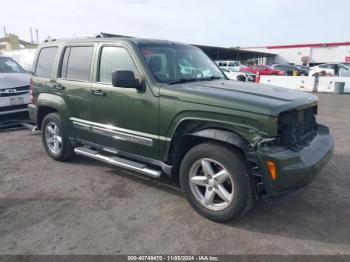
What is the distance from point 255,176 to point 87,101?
264 cm

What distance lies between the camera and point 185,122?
3.57m

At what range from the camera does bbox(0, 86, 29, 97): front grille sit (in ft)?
25.7

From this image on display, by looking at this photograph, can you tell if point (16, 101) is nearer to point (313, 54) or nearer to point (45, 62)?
point (45, 62)

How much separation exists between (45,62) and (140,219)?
3.46m

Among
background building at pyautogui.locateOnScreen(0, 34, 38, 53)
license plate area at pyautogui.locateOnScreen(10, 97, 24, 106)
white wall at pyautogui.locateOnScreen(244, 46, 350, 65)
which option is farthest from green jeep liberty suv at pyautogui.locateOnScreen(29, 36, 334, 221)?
white wall at pyautogui.locateOnScreen(244, 46, 350, 65)

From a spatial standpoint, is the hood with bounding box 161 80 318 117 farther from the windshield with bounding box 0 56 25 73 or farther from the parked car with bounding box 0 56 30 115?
the windshield with bounding box 0 56 25 73

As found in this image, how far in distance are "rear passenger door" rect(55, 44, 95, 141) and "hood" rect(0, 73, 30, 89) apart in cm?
375

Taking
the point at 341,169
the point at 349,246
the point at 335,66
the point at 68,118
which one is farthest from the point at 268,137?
the point at 335,66

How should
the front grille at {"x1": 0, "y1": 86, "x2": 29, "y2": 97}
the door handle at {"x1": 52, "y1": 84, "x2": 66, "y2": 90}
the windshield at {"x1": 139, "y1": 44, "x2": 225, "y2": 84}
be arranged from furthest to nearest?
the front grille at {"x1": 0, "y1": 86, "x2": 29, "y2": 97} < the door handle at {"x1": 52, "y1": 84, "x2": 66, "y2": 90} < the windshield at {"x1": 139, "y1": 44, "x2": 225, "y2": 84}

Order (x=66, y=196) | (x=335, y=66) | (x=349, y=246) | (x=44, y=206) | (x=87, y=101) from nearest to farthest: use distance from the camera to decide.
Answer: (x=349, y=246) → (x=44, y=206) → (x=66, y=196) → (x=87, y=101) → (x=335, y=66)

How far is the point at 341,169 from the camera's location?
198 inches

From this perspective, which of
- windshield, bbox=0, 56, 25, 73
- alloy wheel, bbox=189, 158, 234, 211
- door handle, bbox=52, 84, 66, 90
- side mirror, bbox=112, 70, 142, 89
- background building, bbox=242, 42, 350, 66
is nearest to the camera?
alloy wheel, bbox=189, 158, 234, 211

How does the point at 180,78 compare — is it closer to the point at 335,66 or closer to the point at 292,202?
the point at 292,202

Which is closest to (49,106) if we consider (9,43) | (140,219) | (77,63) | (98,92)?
(77,63)
